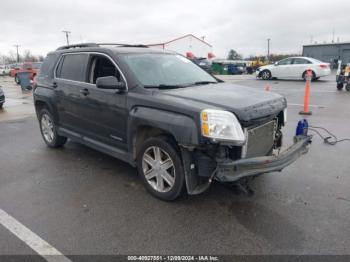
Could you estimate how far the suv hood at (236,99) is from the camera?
3053 millimetres

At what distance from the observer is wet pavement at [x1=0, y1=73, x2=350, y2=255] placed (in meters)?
2.74

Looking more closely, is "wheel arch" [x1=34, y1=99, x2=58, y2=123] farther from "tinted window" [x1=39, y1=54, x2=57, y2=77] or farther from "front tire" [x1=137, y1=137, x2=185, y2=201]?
"front tire" [x1=137, y1=137, x2=185, y2=201]

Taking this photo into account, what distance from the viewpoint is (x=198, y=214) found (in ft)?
10.7

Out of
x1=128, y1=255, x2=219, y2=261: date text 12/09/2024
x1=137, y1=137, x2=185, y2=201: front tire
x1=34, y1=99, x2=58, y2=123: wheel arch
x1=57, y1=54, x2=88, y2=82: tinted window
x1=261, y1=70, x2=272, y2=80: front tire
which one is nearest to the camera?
x1=128, y1=255, x2=219, y2=261: date text 12/09/2024

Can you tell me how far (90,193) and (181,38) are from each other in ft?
158

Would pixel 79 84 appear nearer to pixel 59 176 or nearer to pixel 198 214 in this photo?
pixel 59 176

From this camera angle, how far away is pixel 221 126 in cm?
291

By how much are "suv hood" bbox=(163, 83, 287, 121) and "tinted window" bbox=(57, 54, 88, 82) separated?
5.88ft

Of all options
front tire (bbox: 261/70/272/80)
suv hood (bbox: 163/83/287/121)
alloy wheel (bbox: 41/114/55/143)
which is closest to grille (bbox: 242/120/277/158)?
suv hood (bbox: 163/83/287/121)

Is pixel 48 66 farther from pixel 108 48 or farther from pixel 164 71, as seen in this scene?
pixel 164 71

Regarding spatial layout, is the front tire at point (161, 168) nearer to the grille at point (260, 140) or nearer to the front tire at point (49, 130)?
the grille at point (260, 140)

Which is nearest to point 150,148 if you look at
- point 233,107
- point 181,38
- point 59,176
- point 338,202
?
point 233,107

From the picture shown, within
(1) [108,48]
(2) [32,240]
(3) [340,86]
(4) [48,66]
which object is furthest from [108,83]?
(3) [340,86]

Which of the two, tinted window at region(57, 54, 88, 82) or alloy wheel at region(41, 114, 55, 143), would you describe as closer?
tinted window at region(57, 54, 88, 82)
